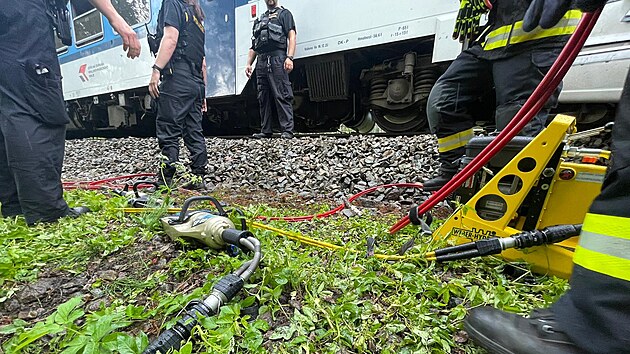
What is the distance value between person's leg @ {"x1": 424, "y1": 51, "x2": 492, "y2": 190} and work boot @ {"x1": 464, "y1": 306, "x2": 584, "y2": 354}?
53.6 inches

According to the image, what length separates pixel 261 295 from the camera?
107cm

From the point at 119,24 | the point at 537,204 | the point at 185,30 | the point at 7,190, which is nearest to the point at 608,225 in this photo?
the point at 537,204

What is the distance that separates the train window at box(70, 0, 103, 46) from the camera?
8.90m

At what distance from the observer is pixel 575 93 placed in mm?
3068

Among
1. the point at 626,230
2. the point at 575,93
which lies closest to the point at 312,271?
Result: the point at 626,230

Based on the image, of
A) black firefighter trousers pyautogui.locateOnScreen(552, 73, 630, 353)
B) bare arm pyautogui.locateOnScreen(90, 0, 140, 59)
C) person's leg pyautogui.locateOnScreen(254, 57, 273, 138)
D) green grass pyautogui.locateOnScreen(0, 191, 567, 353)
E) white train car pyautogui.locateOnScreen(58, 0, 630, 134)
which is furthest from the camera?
person's leg pyautogui.locateOnScreen(254, 57, 273, 138)

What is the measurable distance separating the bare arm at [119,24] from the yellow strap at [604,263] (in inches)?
105

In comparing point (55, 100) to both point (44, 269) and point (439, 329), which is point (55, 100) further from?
point (439, 329)

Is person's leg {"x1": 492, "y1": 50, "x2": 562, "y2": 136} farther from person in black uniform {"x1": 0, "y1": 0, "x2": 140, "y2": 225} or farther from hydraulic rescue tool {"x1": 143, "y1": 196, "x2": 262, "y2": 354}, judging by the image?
person in black uniform {"x1": 0, "y1": 0, "x2": 140, "y2": 225}

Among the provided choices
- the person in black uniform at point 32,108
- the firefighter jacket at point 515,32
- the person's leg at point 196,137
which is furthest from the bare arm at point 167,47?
the firefighter jacket at point 515,32

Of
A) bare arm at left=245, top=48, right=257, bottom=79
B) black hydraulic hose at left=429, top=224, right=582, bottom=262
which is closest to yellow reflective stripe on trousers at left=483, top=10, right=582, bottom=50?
black hydraulic hose at left=429, top=224, right=582, bottom=262

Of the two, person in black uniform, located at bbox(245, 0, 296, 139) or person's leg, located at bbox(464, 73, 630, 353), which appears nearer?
person's leg, located at bbox(464, 73, 630, 353)

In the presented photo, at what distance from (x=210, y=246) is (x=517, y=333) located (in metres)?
1.15

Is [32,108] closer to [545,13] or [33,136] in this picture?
[33,136]
